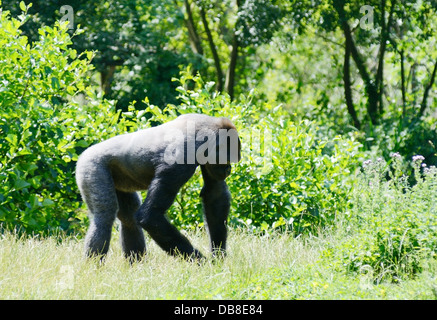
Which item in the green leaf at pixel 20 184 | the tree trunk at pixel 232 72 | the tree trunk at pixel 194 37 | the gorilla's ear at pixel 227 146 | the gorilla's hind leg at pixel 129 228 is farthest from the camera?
the tree trunk at pixel 194 37

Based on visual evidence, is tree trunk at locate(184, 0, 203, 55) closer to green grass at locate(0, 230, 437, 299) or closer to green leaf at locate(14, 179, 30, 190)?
green leaf at locate(14, 179, 30, 190)

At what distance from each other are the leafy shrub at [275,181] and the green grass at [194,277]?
3.05ft

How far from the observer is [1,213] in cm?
590

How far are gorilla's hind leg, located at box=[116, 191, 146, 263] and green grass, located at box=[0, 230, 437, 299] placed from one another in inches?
5.6

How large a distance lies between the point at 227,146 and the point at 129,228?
48.2 inches

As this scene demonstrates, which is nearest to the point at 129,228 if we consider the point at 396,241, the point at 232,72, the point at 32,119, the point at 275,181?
the point at 32,119

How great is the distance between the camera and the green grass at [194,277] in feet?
13.9

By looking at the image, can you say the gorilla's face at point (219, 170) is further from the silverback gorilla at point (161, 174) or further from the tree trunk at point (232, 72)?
the tree trunk at point (232, 72)

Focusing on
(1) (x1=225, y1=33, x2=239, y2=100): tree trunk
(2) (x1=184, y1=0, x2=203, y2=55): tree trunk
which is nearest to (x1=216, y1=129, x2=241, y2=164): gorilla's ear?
(1) (x1=225, y1=33, x2=239, y2=100): tree trunk

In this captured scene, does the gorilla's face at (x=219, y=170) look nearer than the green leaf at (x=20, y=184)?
Yes

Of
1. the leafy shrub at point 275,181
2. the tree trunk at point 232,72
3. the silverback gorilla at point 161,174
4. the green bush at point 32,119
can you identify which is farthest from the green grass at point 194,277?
the tree trunk at point 232,72

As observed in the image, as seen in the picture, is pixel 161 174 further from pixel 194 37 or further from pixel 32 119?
pixel 194 37

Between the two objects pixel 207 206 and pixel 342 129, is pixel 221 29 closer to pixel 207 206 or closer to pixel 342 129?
pixel 342 129

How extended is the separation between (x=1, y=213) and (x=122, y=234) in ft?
4.13
